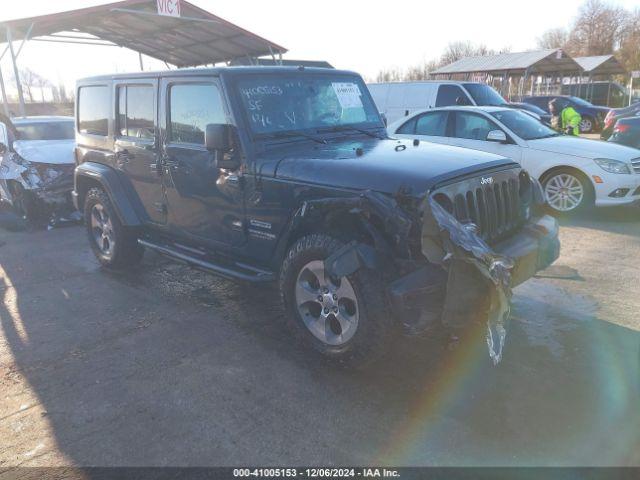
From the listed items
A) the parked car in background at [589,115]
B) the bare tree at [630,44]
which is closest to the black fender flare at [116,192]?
the parked car in background at [589,115]

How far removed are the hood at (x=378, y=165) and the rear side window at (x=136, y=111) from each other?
1.61 m

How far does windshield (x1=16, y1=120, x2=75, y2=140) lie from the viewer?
9172mm

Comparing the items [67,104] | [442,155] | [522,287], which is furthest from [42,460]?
[67,104]

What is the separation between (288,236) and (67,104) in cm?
3320

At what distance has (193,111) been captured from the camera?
4426mm

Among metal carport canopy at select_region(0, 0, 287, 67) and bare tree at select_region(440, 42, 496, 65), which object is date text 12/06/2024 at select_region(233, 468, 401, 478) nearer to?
metal carport canopy at select_region(0, 0, 287, 67)

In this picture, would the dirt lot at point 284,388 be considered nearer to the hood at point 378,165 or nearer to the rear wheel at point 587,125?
the hood at point 378,165

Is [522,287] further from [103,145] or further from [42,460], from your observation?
[103,145]

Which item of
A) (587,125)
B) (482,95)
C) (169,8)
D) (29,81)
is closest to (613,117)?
(482,95)

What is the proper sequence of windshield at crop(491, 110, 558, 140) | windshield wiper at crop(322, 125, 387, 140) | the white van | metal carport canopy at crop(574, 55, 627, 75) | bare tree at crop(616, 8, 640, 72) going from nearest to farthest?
windshield wiper at crop(322, 125, 387, 140) < windshield at crop(491, 110, 558, 140) < the white van < metal carport canopy at crop(574, 55, 627, 75) < bare tree at crop(616, 8, 640, 72)

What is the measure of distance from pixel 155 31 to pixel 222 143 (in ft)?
38.0

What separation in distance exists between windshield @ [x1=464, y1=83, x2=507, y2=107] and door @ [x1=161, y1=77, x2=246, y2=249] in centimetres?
1000

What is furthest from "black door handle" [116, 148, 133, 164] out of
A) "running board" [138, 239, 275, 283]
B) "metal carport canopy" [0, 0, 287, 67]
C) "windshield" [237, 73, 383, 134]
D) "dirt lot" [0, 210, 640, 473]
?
"metal carport canopy" [0, 0, 287, 67]

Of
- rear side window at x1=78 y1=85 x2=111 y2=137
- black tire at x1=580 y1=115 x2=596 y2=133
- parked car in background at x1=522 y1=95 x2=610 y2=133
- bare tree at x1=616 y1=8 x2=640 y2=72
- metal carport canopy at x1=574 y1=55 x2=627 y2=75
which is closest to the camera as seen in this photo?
rear side window at x1=78 y1=85 x2=111 y2=137
